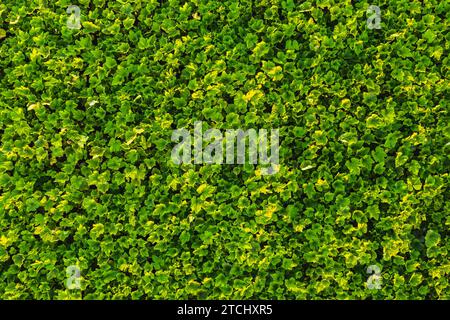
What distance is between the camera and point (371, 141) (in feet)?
10.7

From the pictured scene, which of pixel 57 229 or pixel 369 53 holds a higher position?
pixel 369 53

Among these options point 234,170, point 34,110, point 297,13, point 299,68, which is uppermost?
point 297,13

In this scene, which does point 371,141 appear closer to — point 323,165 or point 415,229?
point 323,165

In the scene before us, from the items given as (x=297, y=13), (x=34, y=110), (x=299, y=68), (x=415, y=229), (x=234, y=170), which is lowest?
(x=415, y=229)

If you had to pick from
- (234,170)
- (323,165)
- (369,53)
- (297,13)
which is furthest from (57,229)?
(369,53)

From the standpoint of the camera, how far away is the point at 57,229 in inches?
128

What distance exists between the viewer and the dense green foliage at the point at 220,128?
3213mm

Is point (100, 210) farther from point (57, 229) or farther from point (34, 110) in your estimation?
point (34, 110)

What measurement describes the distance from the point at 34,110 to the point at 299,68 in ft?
5.16

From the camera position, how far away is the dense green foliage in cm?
321

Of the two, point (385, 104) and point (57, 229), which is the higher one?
point (385, 104)

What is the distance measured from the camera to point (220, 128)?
Result: 3225 mm

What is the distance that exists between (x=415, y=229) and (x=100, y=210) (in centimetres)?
189

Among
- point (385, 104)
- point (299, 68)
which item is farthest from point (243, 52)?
point (385, 104)
